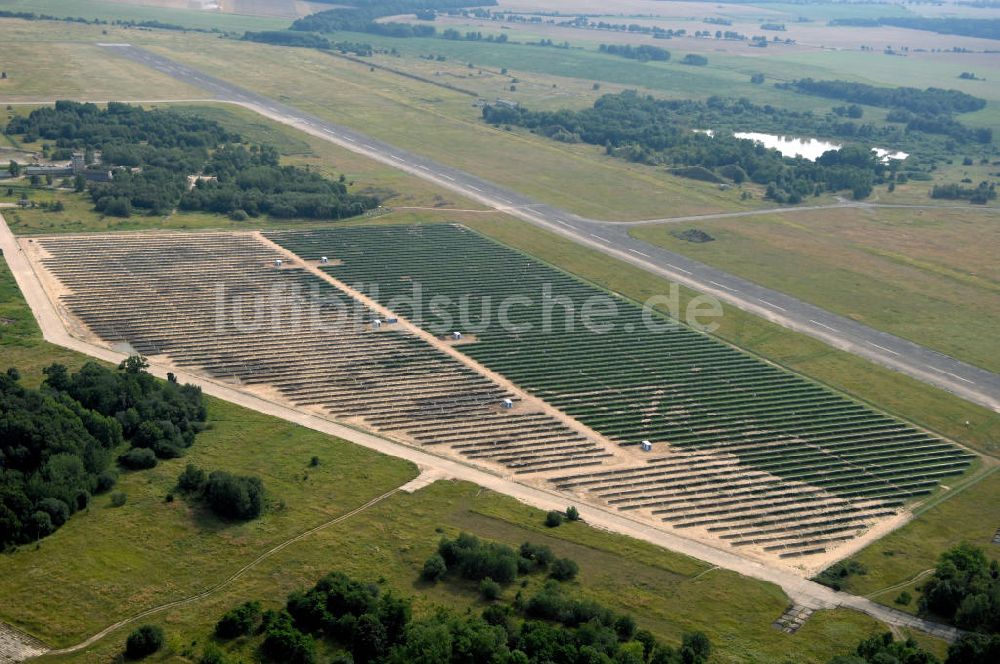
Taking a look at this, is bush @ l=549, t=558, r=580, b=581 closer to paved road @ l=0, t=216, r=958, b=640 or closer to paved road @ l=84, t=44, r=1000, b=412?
paved road @ l=0, t=216, r=958, b=640

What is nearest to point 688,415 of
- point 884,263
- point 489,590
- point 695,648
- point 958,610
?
point 958,610

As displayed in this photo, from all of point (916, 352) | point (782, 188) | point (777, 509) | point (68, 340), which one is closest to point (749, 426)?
point (777, 509)

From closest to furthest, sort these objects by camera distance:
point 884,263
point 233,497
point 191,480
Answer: point 233,497 → point 191,480 → point 884,263

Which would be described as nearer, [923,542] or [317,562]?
[317,562]

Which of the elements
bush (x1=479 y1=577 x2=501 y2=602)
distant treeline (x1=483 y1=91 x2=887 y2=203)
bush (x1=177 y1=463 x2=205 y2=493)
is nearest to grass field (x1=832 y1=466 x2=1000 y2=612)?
bush (x1=479 y1=577 x2=501 y2=602)

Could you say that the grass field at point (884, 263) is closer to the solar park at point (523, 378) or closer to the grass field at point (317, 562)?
the solar park at point (523, 378)

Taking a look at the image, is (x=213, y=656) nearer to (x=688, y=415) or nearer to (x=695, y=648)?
(x=695, y=648)

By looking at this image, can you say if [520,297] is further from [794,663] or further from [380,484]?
[794,663]

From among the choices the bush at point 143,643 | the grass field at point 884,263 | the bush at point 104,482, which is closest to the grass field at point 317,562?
the bush at point 143,643
